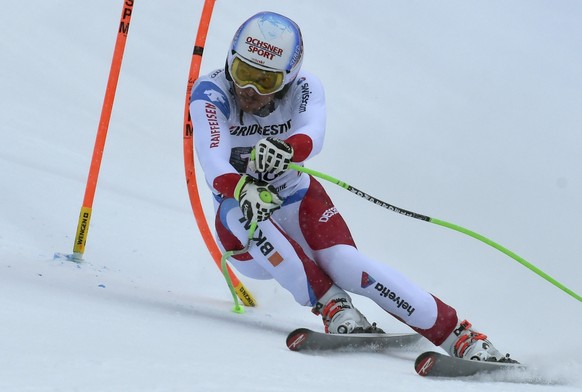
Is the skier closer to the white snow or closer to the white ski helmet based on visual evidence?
the white ski helmet

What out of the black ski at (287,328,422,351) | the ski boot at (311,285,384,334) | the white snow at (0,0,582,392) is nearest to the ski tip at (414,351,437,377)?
the white snow at (0,0,582,392)

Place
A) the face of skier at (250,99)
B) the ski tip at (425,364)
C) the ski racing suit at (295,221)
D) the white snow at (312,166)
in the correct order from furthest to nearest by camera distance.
→ the face of skier at (250,99), the ski racing suit at (295,221), the ski tip at (425,364), the white snow at (312,166)

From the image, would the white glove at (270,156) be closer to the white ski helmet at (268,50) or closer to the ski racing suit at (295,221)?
the ski racing suit at (295,221)

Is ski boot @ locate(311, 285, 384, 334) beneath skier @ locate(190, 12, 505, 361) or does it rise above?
beneath

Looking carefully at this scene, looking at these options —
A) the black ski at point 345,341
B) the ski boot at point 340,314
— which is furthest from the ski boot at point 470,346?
the ski boot at point 340,314

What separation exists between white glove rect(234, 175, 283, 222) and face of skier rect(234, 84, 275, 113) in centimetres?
64

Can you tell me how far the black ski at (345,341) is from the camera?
149 inches

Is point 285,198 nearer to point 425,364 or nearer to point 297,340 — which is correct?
point 297,340

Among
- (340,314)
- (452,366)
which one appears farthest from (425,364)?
(340,314)

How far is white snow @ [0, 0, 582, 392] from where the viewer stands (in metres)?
3.29

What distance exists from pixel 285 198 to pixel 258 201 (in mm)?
828

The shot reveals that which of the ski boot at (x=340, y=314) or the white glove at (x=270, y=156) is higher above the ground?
the white glove at (x=270, y=156)

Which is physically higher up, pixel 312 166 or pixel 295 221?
pixel 312 166

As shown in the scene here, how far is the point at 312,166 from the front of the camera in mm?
9531
